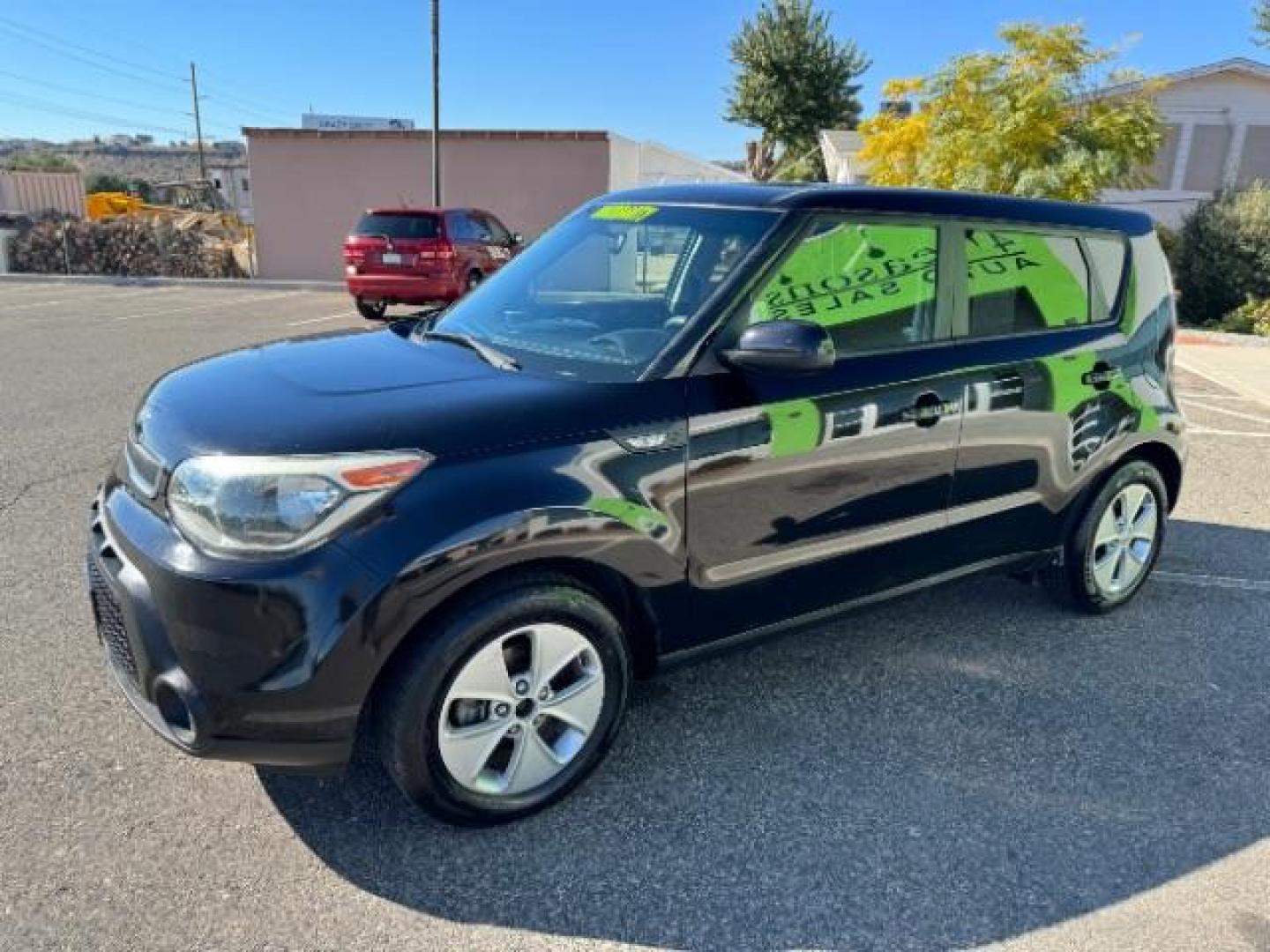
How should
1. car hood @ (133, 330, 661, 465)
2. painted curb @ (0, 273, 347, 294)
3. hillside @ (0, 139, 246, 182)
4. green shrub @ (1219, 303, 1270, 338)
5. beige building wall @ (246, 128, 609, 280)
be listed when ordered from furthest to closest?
1. hillside @ (0, 139, 246, 182)
2. beige building wall @ (246, 128, 609, 280)
3. painted curb @ (0, 273, 347, 294)
4. green shrub @ (1219, 303, 1270, 338)
5. car hood @ (133, 330, 661, 465)

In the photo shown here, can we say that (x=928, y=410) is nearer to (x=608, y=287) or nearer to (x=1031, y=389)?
(x=1031, y=389)

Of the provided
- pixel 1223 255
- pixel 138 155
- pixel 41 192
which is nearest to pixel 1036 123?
pixel 1223 255

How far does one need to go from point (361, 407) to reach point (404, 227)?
1178 cm

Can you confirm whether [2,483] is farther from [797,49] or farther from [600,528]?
[797,49]

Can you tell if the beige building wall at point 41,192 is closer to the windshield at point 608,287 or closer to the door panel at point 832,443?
the windshield at point 608,287

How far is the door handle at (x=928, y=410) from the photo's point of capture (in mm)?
3137

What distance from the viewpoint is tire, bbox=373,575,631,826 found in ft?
7.68

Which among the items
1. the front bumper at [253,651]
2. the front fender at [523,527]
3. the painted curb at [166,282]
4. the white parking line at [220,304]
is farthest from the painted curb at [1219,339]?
the painted curb at [166,282]

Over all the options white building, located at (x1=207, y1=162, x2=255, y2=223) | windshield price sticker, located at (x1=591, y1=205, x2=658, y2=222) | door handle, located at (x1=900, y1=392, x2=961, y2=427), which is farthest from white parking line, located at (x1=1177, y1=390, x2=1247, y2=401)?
white building, located at (x1=207, y1=162, x2=255, y2=223)

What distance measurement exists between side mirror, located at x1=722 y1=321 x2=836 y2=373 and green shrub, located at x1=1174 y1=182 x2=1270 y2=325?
14711 millimetres

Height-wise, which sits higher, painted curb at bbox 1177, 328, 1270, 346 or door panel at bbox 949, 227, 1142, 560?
door panel at bbox 949, 227, 1142, 560

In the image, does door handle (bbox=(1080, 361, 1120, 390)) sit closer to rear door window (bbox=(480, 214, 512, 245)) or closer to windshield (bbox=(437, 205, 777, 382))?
windshield (bbox=(437, 205, 777, 382))

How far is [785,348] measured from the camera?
2598mm

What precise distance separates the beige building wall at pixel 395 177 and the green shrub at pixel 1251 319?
12347 mm
